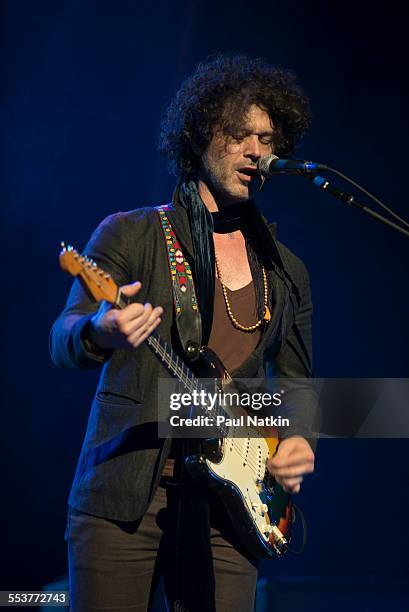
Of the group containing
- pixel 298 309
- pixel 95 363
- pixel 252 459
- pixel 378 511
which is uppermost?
pixel 298 309

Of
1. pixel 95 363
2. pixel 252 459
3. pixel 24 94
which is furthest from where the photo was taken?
pixel 24 94

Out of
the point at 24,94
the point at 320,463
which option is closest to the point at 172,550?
the point at 320,463

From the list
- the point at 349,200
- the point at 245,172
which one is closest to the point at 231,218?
the point at 245,172

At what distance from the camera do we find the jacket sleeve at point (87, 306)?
1.51 m

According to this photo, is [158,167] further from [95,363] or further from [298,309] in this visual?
[95,363]

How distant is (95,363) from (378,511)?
2.68 m

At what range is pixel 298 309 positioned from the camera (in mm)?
2291

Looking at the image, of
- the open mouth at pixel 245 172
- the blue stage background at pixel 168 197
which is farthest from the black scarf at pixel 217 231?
the blue stage background at pixel 168 197

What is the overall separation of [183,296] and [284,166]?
1.52ft

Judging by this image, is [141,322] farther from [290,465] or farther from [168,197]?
[168,197]

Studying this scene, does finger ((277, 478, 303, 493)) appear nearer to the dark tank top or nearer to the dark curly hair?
the dark tank top

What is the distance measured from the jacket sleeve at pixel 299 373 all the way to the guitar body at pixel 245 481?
0.19 m

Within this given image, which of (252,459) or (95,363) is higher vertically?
(95,363)

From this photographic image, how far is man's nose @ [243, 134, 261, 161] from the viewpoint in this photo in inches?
83.7
